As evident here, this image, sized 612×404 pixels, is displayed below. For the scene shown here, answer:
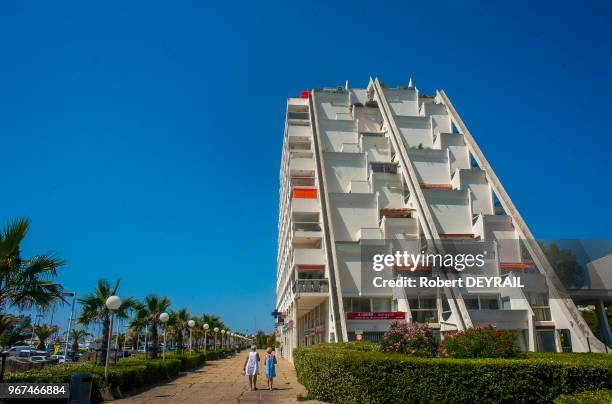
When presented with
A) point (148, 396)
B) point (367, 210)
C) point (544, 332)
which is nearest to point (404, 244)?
point (367, 210)

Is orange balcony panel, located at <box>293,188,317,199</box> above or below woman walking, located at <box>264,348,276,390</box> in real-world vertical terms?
above

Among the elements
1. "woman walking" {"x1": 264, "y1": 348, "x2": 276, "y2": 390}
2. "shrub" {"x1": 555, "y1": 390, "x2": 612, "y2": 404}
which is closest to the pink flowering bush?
"shrub" {"x1": 555, "y1": 390, "x2": 612, "y2": 404}

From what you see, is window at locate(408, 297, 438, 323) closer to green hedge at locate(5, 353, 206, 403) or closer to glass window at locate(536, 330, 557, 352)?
glass window at locate(536, 330, 557, 352)

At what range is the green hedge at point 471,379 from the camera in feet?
30.0

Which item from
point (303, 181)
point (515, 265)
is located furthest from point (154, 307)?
point (515, 265)

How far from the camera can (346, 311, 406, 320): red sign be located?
28891mm

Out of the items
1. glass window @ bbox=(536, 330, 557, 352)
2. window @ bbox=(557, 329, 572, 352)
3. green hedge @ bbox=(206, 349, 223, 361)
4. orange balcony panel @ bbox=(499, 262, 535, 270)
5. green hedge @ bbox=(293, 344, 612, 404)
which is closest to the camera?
green hedge @ bbox=(293, 344, 612, 404)

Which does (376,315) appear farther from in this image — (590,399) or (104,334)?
(590,399)

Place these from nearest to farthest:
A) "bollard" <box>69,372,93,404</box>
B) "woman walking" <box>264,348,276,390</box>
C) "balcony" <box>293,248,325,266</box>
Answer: "bollard" <box>69,372,93,404</box>
"woman walking" <box>264,348,276,390</box>
"balcony" <box>293,248,325,266</box>

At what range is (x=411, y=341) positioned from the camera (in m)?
12.0

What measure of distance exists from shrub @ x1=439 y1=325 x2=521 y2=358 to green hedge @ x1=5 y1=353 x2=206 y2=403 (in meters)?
9.88

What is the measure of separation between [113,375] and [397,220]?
25.5 meters

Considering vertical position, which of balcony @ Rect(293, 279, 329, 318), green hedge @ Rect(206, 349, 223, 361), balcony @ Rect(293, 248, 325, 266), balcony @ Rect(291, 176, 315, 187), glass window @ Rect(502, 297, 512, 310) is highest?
balcony @ Rect(291, 176, 315, 187)

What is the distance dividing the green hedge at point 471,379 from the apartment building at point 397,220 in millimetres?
18443
